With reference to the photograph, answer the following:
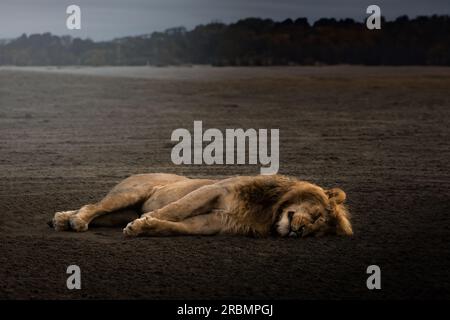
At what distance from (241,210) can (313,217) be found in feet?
2.04

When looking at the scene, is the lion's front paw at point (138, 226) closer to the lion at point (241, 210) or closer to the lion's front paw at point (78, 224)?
the lion at point (241, 210)

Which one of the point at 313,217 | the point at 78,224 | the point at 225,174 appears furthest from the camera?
the point at 225,174

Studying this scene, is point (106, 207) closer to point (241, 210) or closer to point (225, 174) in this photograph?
point (241, 210)

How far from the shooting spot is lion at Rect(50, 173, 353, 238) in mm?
6816

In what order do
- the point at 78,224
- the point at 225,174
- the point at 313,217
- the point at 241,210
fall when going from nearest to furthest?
the point at 313,217
the point at 241,210
the point at 78,224
the point at 225,174

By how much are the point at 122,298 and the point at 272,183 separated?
2116 millimetres

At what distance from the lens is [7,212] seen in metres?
8.35

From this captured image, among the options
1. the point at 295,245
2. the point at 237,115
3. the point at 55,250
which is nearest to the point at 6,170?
the point at 55,250

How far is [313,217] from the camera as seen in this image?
22.5 feet

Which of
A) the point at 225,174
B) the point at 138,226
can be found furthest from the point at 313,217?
the point at 225,174

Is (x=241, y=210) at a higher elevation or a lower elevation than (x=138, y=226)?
higher

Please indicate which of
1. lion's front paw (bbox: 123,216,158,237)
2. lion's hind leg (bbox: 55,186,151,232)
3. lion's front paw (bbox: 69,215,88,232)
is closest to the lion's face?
lion's front paw (bbox: 123,216,158,237)

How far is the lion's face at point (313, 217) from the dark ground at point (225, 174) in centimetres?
12

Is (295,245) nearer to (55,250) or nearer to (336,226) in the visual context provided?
(336,226)
